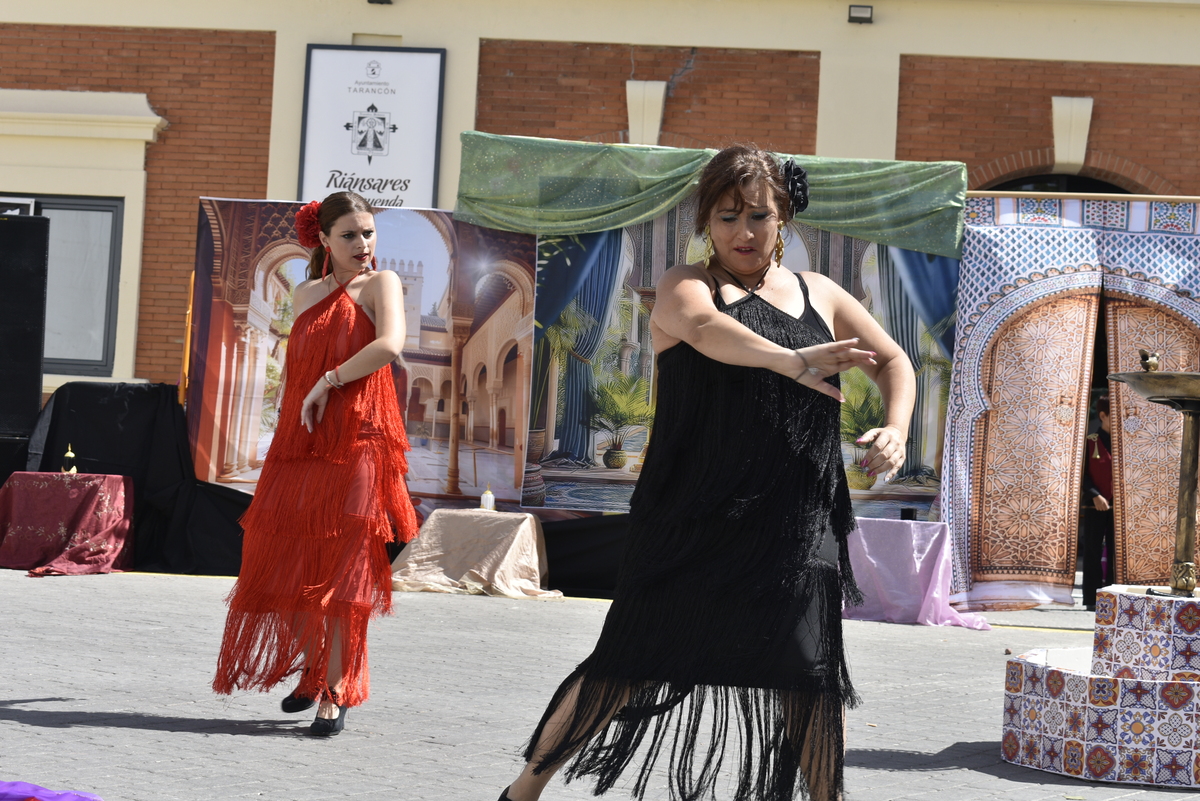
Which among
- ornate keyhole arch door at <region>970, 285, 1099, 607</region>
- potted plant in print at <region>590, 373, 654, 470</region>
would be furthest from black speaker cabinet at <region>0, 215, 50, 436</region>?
ornate keyhole arch door at <region>970, 285, 1099, 607</region>

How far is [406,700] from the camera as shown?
5320 millimetres

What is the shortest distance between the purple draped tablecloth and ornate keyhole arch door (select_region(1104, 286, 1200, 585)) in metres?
1.55

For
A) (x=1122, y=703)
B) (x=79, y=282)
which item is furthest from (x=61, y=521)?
(x=1122, y=703)

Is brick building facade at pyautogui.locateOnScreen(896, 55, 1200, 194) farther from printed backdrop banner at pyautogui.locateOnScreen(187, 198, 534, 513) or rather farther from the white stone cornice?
the white stone cornice

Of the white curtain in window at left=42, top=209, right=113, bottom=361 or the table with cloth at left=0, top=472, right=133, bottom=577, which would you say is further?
the white curtain in window at left=42, top=209, right=113, bottom=361

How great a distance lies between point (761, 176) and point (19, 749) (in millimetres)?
2901

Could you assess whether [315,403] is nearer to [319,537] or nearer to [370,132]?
[319,537]

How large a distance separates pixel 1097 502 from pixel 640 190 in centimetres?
451

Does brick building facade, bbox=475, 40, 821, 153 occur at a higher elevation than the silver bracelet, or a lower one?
higher

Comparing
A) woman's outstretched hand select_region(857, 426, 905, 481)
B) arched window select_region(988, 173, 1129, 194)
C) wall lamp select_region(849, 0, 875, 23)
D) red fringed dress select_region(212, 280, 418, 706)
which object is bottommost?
red fringed dress select_region(212, 280, 418, 706)

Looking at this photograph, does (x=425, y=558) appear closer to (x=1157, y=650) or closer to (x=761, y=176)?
(x=1157, y=650)

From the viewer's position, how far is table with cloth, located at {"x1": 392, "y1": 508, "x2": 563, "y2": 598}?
9.84 metres

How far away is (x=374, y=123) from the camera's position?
43.5ft

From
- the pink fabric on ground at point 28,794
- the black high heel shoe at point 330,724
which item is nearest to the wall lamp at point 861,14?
the black high heel shoe at point 330,724
